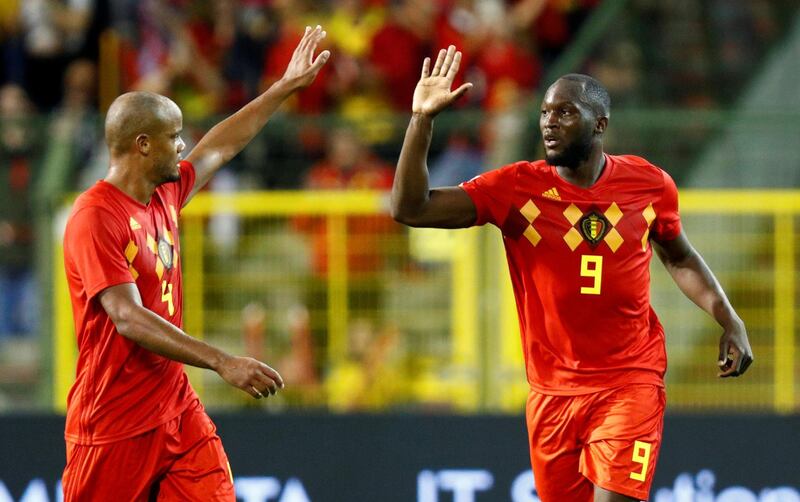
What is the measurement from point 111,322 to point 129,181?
584 millimetres

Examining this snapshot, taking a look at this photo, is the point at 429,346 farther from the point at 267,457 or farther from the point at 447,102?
the point at 447,102

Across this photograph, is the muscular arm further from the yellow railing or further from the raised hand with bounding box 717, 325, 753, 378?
the yellow railing

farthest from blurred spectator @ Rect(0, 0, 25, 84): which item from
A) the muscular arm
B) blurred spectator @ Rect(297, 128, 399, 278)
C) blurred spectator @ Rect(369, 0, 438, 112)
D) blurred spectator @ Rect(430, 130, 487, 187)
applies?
the muscular arm

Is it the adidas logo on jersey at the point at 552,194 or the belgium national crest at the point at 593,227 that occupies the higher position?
the adidas logo on jersey at the point at 552,194

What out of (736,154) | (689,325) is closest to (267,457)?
(689,325)

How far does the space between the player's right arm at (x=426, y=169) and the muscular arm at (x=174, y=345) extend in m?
1.02

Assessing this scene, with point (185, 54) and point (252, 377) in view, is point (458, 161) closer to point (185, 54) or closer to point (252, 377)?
point (185, 54)

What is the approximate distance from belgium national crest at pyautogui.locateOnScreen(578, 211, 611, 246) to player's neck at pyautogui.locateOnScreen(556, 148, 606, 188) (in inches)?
6.1

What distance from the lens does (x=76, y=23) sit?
12.5 m

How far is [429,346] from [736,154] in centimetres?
226

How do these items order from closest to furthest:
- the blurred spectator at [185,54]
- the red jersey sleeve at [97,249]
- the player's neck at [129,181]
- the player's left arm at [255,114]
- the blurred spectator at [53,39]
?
the red jersey sleeve at [97,249], the player's neck at [129,181], the player's left arm at [255,114], the blurred spectator at [185,54], the blurred spectator at [53,39]

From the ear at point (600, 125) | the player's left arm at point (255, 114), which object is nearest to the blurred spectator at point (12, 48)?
the player's left arm at point (255, 114)

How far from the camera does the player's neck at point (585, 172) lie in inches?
257

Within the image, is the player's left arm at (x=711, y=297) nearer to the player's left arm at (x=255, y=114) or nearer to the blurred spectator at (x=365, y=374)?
the player's left arm at (x=255, y=114)
